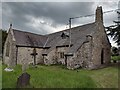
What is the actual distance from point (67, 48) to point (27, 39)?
35.0ft

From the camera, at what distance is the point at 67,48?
33.6 metres

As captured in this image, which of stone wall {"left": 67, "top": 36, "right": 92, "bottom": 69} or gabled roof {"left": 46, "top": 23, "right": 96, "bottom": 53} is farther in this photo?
gabled roof {"left": 46, "top": 23, "right": 96, "bottom": 53}

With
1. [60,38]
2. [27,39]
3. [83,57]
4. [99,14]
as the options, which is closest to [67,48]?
[83,57]

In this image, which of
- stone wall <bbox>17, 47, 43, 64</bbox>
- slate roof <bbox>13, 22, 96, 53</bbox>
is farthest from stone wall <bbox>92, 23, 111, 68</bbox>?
stone wall <bbox>17, 47, 43, 64</bbox>

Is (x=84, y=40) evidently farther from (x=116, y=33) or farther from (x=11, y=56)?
(x=11, y=56)

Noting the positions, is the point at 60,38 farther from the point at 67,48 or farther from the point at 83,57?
the point at 83,57

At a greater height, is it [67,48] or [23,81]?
[67,48]

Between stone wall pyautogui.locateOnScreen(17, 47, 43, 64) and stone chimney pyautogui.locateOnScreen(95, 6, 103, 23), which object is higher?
stone chimney pyautogui.locateOnScreen(95, 6, 103, 23)

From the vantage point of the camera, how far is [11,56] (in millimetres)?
35781

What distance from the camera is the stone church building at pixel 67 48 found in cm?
2914

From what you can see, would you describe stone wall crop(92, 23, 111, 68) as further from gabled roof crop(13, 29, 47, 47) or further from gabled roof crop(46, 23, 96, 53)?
gabled roof crop(13, 29, 47, 47)

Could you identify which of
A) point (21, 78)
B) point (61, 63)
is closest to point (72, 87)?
point (21, 78)

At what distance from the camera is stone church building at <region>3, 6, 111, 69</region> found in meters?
29.1

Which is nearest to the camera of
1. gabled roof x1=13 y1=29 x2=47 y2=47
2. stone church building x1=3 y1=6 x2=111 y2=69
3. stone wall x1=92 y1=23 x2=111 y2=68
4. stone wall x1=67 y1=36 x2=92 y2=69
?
stone wall x1=67 y1=36 x2=92 y2=69
